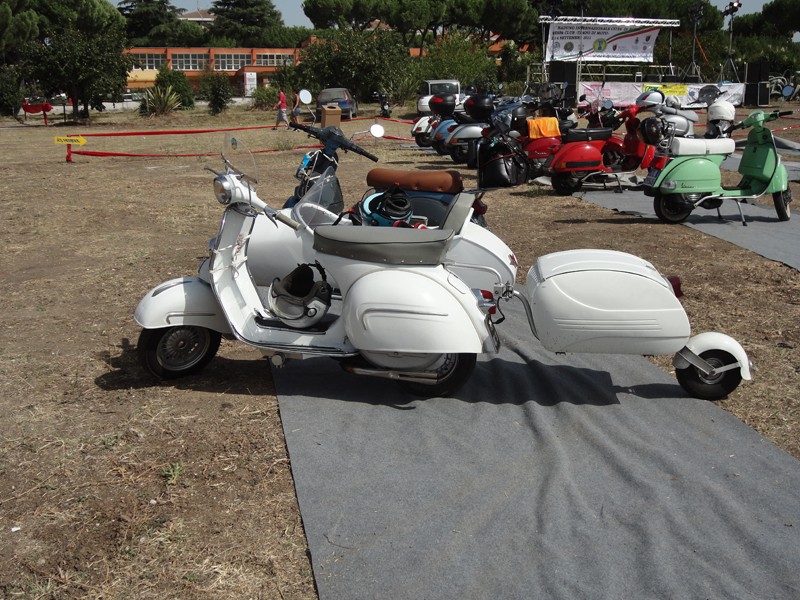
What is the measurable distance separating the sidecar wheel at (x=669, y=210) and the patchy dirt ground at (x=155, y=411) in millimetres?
160

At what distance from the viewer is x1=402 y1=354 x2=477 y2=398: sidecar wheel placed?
150 inches

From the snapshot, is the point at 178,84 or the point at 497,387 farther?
the point at 178,84

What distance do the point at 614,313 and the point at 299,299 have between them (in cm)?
151

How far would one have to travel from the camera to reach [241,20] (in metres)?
67.4

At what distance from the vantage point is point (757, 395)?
13.2 feet

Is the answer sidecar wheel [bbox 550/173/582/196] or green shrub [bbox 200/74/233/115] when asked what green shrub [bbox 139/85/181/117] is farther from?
sidecar wheel [bbox 550/173/582/196]

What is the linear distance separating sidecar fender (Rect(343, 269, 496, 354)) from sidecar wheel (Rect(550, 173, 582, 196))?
6.96 m

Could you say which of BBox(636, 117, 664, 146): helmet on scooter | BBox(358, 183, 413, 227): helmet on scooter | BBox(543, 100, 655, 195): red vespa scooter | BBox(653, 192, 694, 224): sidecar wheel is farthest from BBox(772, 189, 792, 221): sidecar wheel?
BBox(358, 183, 413, 227): helmet on scooter

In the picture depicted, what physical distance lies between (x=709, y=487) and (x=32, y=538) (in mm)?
2459

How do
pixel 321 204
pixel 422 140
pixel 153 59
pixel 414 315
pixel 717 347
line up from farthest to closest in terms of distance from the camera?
pixel 153 59, pixel 422 140, pixel 321 204, pixel 717 347, pixel 414 315

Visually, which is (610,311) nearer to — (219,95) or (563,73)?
(563,73)

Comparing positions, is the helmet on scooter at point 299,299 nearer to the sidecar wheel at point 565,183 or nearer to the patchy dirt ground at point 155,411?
the patchy dirt ground at point 155,411

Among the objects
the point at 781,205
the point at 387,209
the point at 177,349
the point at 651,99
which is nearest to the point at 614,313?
the point at 177,349

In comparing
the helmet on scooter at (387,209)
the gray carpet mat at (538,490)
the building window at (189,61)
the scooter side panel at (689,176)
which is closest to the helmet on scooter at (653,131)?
the scooter side panel at (689,176)
